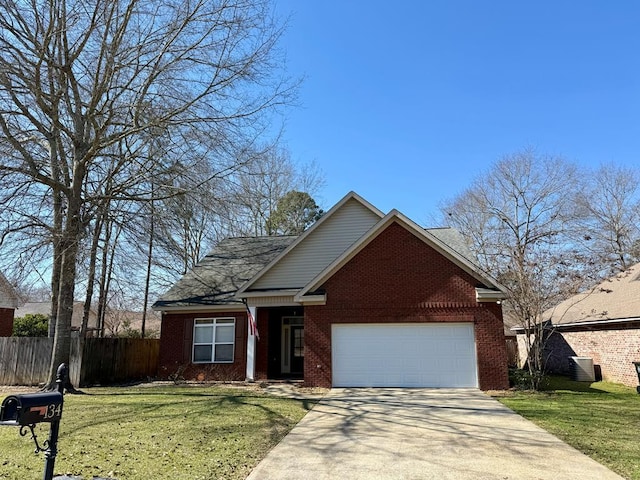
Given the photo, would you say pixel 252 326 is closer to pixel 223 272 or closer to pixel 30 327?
pixel 223 272

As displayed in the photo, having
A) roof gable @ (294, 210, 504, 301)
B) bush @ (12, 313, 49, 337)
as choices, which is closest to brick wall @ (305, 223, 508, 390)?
roof gable @ (294, 210, 504, 301)

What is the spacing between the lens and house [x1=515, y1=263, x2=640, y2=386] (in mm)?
14992

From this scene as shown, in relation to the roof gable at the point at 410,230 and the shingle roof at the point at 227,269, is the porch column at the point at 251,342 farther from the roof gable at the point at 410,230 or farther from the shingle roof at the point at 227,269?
the roof gable at the point at 410,230

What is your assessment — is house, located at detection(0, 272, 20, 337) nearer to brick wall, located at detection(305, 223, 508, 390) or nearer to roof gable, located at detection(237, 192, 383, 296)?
roof gable, located at detection(237, 192, 383, 296)

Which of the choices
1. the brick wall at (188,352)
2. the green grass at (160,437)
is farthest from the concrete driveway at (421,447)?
the brick wall at (188,352)

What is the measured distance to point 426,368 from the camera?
45.4 feet

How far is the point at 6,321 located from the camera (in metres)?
27.1

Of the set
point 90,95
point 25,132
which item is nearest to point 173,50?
point 90,95

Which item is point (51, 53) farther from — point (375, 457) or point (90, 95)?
point (375, 457)

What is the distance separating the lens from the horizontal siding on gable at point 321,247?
16969mm

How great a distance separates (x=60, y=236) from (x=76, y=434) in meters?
6.77

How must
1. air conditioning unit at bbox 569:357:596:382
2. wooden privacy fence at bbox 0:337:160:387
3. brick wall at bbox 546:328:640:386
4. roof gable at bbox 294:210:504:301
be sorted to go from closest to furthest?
roof gable at bbox 294:210:504:301 < brick wall at bbox 546:328:640:386 < wooden privacy fence at bbox 0:337:160:387 < air conditioning unit at bbox 569:357:596:382

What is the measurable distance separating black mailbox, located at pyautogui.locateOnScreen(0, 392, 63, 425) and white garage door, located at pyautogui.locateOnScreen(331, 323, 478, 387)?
10.9 m

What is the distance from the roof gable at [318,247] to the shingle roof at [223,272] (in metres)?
1.65
